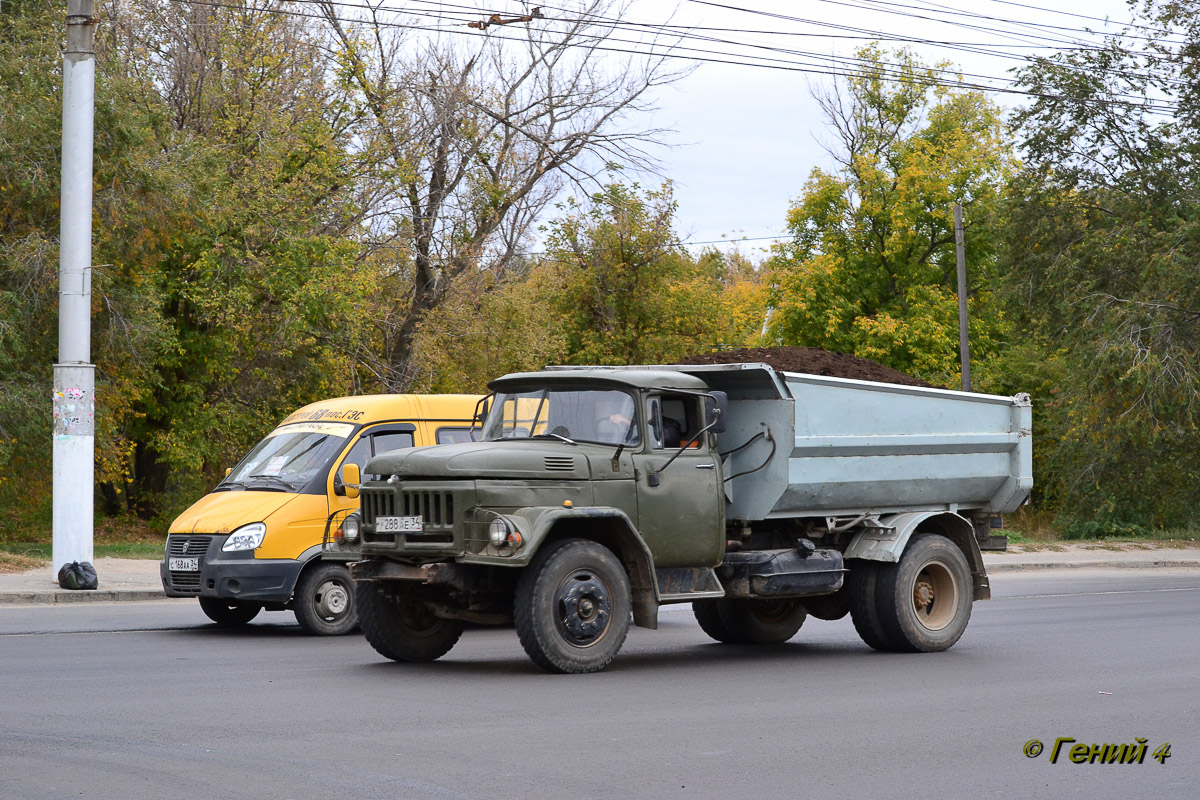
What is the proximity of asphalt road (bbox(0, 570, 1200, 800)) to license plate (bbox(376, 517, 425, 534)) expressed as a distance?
43.5 inches

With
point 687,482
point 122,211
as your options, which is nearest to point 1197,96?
point 122,211

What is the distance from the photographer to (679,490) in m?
11.3

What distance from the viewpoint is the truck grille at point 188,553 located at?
13672 mm

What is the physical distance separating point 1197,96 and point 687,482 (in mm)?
28636

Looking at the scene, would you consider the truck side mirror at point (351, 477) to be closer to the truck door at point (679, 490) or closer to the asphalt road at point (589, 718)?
the asphalt road at point (589, 718)

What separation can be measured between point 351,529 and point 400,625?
909 millimetres

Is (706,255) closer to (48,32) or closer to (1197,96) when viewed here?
(1197,96)

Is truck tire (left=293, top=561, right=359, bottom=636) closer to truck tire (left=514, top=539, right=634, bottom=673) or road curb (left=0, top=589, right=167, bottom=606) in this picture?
truck tire (left=514, top=539, right=634, bottom=673)

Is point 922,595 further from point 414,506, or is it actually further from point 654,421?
point 414,506

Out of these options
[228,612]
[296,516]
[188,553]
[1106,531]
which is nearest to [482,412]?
[296,516]

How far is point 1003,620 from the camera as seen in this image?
16047mm

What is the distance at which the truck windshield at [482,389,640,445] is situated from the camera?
11.2m

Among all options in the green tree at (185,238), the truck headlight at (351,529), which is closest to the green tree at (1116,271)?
the green tree at (185,238)

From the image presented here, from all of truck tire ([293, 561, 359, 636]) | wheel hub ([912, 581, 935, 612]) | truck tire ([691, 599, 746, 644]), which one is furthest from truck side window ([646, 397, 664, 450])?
truck tire ([293, 561, 359, 636])
